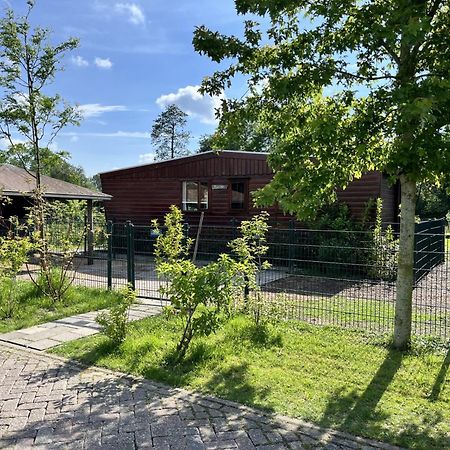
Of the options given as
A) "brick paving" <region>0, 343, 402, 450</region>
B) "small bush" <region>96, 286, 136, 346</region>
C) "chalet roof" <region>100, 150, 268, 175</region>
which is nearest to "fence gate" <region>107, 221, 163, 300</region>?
"small bush" <region>96, 286, 136, 346</region>

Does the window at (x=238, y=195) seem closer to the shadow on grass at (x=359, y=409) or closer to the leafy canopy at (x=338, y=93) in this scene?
the leafy canopy at (x=338, y=93)

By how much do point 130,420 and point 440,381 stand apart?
2.97 meters

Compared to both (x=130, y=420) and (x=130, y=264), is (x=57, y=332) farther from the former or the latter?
(x=130, y=420)

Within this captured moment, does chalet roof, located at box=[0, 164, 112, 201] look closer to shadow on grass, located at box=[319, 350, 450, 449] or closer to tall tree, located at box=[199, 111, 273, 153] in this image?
tall tree, located at box=[199, 111, 273, 153]

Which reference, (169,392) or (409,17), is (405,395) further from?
(409,17)

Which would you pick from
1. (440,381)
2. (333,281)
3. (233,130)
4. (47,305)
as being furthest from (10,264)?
(440,381)

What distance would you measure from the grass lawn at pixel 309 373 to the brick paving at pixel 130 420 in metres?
0.20

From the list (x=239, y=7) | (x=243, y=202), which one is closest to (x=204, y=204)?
(x=243, y=202)

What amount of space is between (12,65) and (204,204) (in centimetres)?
854

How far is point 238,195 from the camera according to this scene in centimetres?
1639

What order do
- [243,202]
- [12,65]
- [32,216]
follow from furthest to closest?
[243,202], [12,65], [32,216]

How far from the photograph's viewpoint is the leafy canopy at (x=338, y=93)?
4.09m

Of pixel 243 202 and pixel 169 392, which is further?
pixel 243 202

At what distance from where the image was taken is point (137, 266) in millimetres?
12859
